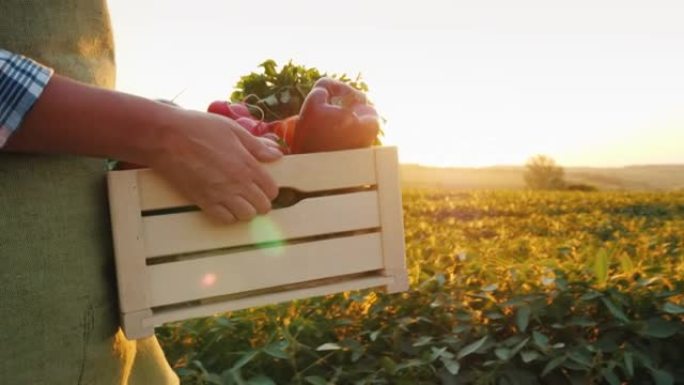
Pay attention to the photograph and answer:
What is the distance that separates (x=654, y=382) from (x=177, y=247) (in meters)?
1.59

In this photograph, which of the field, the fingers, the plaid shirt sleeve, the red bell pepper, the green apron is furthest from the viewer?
the field

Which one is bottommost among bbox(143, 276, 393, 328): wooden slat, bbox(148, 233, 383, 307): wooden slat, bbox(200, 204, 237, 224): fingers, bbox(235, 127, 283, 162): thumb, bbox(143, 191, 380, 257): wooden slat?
bbox(143, 276, 393, 328): wooden slat

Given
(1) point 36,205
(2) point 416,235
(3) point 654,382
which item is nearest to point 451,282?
(3) point 654,382

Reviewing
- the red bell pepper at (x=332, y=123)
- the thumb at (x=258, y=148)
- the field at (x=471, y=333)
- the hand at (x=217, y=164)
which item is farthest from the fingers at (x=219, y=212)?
the field at (x=471, y=333)

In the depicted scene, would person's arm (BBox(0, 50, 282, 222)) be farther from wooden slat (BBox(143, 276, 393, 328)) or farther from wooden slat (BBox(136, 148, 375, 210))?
wooden slat (BBox(143, 276, 393, 328))

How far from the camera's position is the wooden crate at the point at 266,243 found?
1456 mm

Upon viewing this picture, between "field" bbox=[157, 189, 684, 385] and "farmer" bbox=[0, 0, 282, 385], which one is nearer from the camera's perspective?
"farmer" bbox=[0, 0, 282, 385]

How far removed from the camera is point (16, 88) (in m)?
1.19

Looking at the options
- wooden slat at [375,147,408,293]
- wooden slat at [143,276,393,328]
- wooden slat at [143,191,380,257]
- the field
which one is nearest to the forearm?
wooden slat at [143,191,380,257]

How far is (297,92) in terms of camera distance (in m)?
2.01

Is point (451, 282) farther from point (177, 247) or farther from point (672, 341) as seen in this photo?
point (177, 247)

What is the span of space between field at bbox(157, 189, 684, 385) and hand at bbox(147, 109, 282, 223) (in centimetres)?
91

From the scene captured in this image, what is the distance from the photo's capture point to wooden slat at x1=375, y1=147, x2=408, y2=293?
168 centimetres

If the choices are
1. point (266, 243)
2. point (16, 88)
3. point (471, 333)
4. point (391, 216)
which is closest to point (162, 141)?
point (16, 88)
